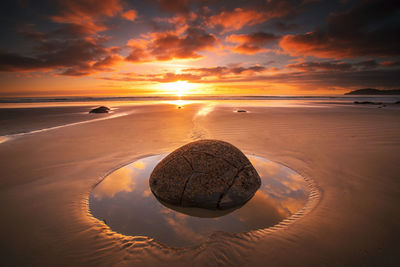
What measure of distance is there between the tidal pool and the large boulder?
123 mm

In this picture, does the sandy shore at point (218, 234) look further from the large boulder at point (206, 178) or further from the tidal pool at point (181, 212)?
the large boulder at point (206, 178)

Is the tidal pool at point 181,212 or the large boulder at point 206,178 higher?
the large boulder at point 206,178

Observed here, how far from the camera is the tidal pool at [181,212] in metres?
2.14

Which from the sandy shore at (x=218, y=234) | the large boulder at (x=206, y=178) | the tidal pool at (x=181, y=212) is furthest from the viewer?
the large boulder at (x=206, y=178)

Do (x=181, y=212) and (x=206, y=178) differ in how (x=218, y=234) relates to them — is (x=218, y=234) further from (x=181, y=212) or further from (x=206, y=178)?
(x=206, y=178)

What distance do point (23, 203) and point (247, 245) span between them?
3577 millimetres

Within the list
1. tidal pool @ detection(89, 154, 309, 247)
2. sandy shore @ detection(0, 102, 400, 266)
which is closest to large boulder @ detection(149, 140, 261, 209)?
tidal pool @ detection(89, 154, 309, 247)

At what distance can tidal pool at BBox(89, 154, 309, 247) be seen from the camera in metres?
2.14

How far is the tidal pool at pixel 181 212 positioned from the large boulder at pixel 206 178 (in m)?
0.12

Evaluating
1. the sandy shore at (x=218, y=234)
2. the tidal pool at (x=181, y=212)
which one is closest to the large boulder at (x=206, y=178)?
the tidal pool at (x=181, y=212)

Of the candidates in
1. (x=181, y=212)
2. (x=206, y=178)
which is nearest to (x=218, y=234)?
(x=181, y=212)

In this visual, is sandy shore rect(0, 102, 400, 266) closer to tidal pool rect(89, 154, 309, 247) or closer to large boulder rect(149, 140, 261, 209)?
tidal pool rect(89, 154, 309, 247)

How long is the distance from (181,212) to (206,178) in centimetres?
58

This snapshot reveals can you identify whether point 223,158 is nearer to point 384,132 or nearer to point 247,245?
point 247,245
